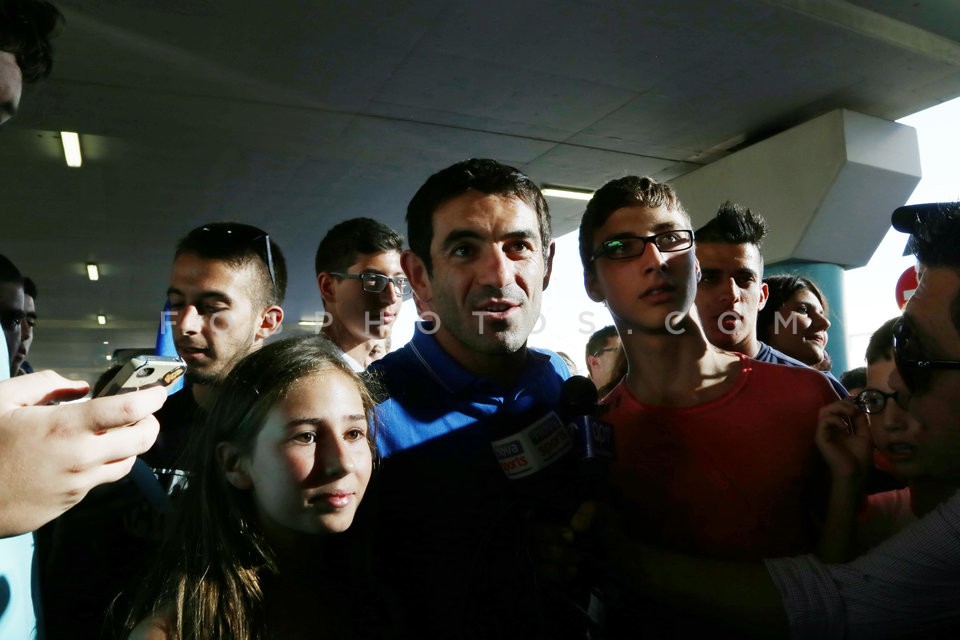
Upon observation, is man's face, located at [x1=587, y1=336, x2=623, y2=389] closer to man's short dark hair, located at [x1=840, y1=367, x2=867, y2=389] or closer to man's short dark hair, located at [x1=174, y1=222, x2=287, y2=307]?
A: man's short dark hair, located at [x1=840, y1=367, x2=867, y2=389]

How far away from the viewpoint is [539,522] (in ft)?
4.24

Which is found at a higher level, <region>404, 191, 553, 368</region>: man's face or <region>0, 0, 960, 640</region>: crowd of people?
<region>404, 191, 553, 368</region>: man's face

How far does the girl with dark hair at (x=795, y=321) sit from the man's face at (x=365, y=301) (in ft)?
6.28

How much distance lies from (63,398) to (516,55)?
4.45 m

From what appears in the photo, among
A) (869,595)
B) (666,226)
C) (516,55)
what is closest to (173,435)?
(666,226)

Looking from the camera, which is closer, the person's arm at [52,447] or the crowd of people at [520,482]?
the person's arm at [52,447]

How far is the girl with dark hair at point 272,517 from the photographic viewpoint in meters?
1.28

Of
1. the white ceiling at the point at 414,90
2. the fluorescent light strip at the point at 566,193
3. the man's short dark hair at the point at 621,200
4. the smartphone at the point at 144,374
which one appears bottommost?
the smartphone at the point at 144,374

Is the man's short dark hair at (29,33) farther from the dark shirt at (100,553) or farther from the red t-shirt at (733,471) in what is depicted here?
the red t-shirt at (733,471)

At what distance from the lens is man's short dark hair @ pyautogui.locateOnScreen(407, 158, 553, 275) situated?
166cm

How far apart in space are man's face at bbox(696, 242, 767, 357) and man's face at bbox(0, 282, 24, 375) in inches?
124

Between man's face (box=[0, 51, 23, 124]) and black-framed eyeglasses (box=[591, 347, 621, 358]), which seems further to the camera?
black-framed eyeglasses (box=[591, 347, 621, 358])

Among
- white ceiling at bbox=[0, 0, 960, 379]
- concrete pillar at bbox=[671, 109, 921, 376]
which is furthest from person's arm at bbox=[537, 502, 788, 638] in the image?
concrete pillar at bbox=[671, 109, 921, 376]

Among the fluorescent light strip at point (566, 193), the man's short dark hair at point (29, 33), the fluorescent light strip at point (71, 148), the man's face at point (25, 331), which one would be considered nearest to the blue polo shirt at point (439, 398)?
the man's short dark hair at point (29, 33)
